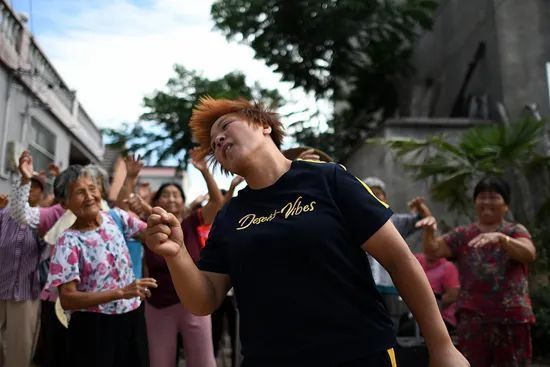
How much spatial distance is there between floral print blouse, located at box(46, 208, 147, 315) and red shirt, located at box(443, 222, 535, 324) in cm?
213

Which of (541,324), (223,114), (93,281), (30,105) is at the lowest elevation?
(541,324)

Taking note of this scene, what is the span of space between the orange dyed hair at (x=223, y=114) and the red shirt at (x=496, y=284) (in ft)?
6.64

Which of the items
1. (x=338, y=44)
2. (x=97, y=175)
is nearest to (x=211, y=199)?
(x=97, y=175)

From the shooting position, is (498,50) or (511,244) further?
(498,50)

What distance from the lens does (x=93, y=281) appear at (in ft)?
9.12

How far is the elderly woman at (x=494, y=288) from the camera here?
3211mm

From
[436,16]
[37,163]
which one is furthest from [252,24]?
[37,163]

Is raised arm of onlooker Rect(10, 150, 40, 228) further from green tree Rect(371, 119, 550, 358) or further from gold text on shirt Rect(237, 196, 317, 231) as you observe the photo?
green tree Rect(371, 119, 550, 358)

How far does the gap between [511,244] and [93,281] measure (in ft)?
8.00

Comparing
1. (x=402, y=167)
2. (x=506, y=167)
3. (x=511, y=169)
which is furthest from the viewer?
(x=402, y=167)

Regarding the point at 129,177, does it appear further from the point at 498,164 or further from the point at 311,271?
the point at 498,164

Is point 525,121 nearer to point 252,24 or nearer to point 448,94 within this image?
point 448,94

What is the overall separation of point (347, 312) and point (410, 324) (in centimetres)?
390

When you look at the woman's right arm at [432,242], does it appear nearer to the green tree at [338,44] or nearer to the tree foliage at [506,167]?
the tree foliage at [506,167]
